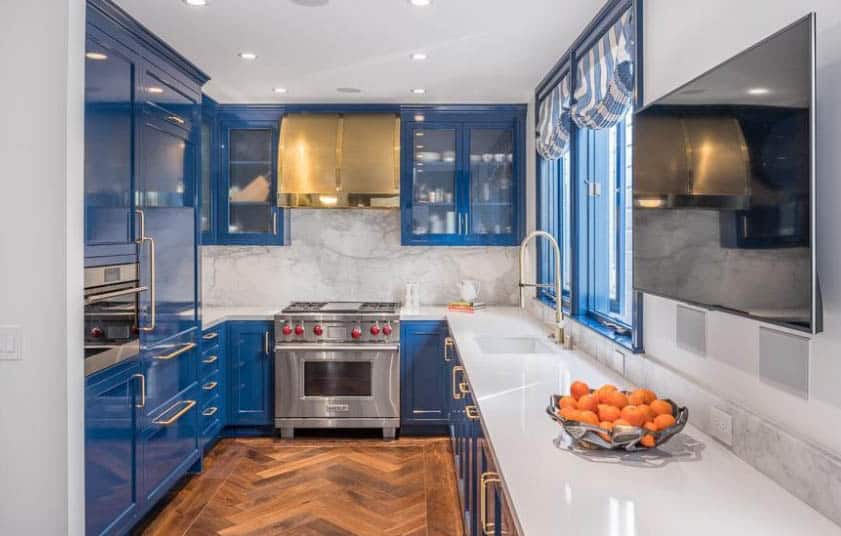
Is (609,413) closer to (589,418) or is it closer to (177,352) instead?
(589,418)

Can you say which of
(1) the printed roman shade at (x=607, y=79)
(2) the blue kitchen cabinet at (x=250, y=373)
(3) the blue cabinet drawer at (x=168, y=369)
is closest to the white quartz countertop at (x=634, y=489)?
(1) the printed roman shade at (x=607, y=79)

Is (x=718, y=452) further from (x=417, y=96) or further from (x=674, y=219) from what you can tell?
(x=417, y=96)

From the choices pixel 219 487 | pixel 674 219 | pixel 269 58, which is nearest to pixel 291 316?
pixel 219 487

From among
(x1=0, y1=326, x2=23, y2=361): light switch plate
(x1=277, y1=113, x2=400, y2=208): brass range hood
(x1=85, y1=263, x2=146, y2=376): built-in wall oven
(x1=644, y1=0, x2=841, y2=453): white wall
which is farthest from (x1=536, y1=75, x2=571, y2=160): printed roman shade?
(x1=0, y1=326, x2=23, y2=361): light switch plate

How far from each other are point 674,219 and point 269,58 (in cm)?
272

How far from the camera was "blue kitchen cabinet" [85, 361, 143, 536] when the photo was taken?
2.61 m

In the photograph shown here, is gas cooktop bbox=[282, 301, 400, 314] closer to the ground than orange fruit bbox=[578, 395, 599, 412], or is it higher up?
higher up

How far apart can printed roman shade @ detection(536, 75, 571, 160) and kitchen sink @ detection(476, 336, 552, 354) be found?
4.01ft

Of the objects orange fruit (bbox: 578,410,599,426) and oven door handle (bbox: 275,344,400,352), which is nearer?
orange fruit (bbox: 578,410,599,426)

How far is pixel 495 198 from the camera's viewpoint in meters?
5.10

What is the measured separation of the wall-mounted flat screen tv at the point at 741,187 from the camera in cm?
130

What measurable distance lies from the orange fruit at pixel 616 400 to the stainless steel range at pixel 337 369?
2.97 metres

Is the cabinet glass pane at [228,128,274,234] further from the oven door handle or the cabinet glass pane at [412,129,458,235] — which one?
the cabinet glass pane at [412,129,458,235]

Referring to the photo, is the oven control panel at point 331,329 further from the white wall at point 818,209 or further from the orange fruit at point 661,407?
the orange fruit at point 661,407
